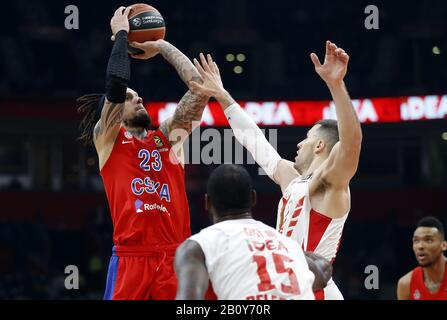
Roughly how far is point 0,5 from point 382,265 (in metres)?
8.51

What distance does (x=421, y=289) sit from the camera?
365 inches

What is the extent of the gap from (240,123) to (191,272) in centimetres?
262

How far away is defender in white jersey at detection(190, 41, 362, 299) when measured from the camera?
17.4 feet

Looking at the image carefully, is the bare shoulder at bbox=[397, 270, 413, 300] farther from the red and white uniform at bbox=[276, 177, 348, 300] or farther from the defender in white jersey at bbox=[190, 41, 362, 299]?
the red and white uniform at bbox=[276, 177, 348, 300]

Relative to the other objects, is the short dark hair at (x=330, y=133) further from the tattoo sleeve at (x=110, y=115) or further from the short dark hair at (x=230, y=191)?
the short dark hair at (x=230, y=191)

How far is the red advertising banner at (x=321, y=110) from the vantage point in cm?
1578

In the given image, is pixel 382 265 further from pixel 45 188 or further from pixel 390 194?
pixel 45 188

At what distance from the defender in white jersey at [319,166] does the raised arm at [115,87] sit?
0.54 meters

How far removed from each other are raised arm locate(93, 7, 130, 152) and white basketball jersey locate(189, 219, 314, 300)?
2159 millimetres

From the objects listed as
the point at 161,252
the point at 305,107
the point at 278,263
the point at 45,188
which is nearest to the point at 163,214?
the point at 161,252
